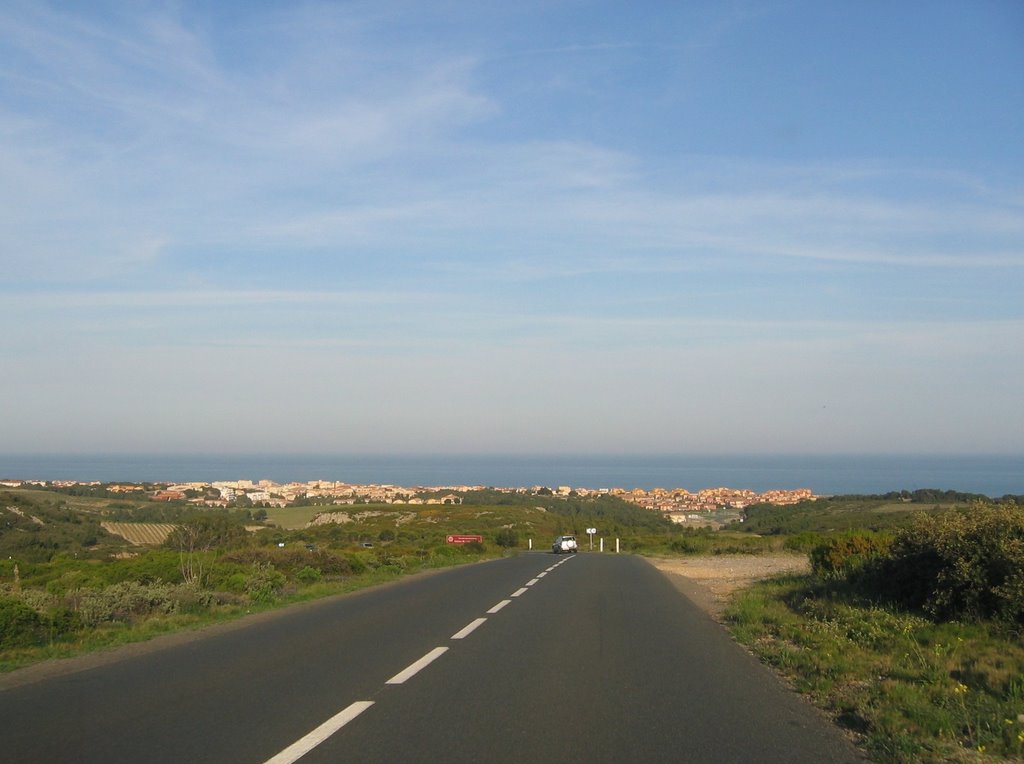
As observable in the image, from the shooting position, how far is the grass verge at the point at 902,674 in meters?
6.28

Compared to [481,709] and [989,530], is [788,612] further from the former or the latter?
[481,709]

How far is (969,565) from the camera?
1079 cm

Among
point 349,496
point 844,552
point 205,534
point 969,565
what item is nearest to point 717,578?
point 844,552

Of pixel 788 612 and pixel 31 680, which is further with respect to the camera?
pixel 788 612

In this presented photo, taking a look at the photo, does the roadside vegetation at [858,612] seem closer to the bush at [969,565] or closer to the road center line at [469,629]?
the bush at [969,565]

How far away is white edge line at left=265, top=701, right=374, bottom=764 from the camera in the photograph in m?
5.90

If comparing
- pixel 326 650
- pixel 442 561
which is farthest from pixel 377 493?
pixel 326 650

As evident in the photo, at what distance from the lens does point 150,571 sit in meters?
20.2

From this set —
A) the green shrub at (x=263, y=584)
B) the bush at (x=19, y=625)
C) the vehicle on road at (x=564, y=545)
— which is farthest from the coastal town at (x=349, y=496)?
the bush at (x=19, y=625)

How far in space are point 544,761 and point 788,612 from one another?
943 centimetres

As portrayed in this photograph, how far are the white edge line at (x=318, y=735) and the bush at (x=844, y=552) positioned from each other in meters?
12.1

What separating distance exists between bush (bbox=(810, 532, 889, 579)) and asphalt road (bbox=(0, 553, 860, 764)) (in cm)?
577

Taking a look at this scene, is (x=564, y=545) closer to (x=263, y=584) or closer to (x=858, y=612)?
(x=263, y=584)

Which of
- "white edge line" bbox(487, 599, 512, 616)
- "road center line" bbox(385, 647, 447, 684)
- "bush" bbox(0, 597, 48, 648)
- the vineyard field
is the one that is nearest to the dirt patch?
"white edge line" bbox(487, 599, 512, 616)
